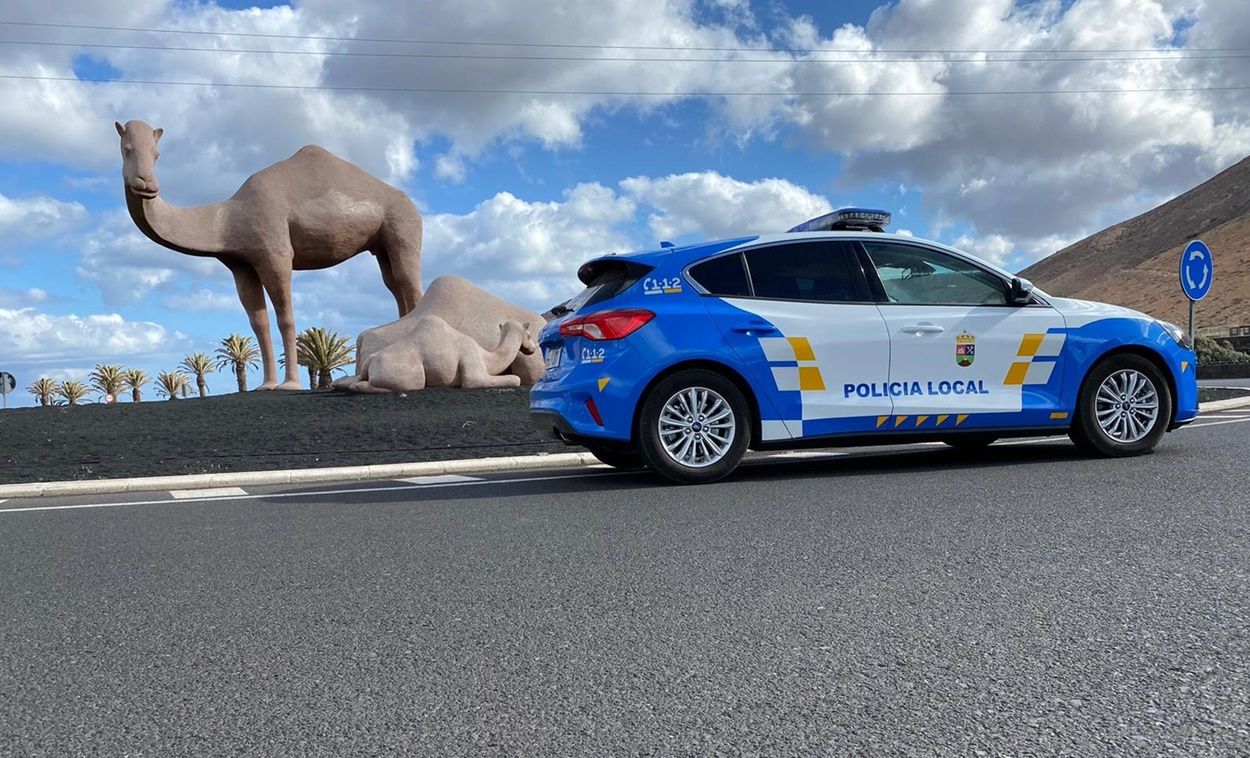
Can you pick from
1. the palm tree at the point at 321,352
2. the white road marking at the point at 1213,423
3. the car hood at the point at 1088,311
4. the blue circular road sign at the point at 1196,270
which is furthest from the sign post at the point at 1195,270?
the palm tree at the point at 321,352

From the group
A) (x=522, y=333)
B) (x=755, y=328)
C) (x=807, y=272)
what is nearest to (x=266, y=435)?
(x=522, y=333)

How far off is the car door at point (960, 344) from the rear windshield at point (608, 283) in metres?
1.73

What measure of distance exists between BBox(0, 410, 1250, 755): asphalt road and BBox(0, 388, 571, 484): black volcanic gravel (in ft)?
15.4

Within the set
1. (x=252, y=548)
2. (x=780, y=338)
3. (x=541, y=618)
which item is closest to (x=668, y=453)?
(x=780, y=338)

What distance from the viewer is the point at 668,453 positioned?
7055 mm

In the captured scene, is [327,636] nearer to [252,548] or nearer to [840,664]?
[840,664]

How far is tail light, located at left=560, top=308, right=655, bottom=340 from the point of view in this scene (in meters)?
7.02

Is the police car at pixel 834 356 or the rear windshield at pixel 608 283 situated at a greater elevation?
the rear windshield at pixel 608 283

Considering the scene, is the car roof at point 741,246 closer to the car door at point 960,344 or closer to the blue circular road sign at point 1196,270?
the car door at point 960,344

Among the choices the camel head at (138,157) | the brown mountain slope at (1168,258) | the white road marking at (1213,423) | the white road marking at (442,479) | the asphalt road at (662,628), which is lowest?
the asphalt road at (662,628)

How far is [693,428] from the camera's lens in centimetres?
711

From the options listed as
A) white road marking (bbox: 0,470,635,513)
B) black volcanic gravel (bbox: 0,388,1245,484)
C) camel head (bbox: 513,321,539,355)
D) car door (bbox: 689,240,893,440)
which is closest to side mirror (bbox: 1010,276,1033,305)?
car door (bbox: 689,240,893,440)

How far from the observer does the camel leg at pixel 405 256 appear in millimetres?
22656

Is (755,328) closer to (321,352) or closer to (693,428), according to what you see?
(693,428)
